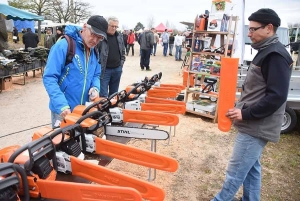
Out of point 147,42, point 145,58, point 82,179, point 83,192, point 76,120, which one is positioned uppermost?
point 147,42

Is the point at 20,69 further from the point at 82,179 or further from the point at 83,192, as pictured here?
the point at 83,192

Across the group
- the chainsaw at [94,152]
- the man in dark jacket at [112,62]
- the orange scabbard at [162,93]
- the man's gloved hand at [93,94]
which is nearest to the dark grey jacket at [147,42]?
the man in dark jacket at [112,62]

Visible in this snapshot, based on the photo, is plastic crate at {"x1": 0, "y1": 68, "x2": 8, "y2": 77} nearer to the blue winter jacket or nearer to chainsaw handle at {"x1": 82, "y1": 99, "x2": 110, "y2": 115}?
the blue winter jacket

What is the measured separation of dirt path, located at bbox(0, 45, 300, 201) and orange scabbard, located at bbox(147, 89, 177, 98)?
1.11m

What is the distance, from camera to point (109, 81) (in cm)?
489

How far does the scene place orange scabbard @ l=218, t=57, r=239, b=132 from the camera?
2.01 m

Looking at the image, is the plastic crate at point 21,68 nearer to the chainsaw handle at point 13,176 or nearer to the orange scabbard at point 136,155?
the orange scabbard at point 136,155

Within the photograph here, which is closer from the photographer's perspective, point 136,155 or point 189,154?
point 136,155

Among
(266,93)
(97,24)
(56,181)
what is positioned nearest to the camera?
(56,181)

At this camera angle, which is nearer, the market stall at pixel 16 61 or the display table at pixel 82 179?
the display table at pixel 82 179

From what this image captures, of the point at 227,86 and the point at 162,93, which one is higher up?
the point at 227,86

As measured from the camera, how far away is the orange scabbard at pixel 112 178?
131 cm

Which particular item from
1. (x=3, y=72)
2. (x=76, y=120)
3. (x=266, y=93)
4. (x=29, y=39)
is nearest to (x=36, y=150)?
(x=76, y=120)

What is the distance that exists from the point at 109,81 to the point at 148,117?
2555 millimetres
